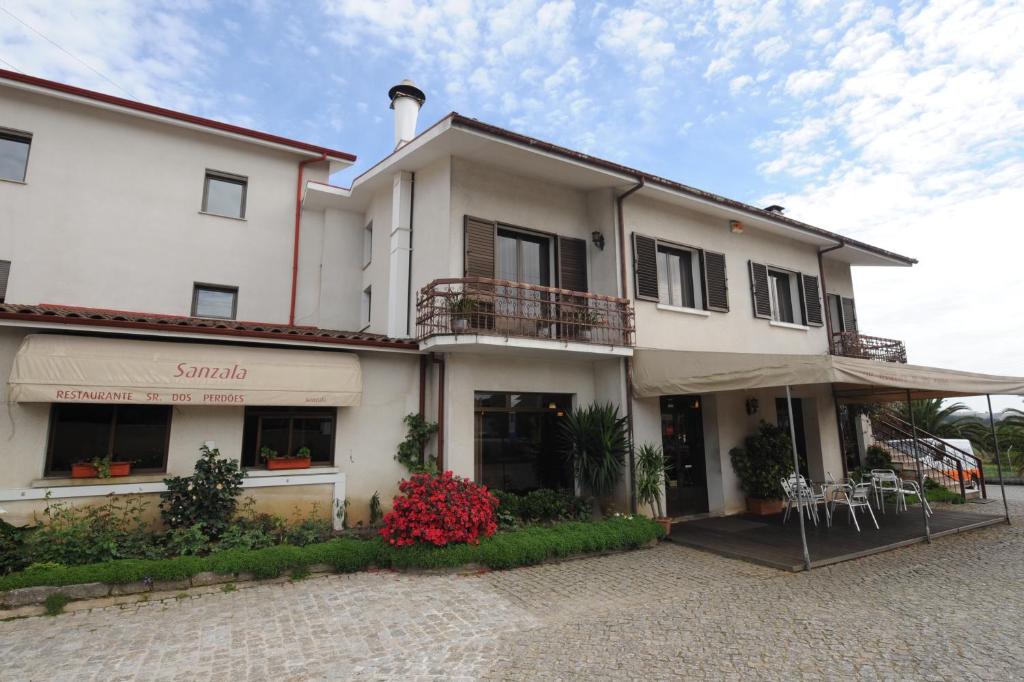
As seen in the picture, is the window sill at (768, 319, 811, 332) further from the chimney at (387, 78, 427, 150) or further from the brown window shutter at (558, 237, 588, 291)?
the chimney at (387, 78, 427, 150)

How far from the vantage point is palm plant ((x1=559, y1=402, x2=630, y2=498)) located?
9.60 meters

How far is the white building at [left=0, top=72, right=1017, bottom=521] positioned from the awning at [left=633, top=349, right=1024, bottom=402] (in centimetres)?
5

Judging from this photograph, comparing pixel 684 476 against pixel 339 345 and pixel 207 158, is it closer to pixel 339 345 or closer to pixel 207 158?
pixel 339 345

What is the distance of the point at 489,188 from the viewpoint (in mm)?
10398

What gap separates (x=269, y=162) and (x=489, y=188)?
7544 mm

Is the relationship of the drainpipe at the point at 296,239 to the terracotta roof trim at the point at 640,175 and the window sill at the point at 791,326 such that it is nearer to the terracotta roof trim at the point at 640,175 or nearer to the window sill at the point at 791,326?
the terracotta roof trim at the point at 640,175

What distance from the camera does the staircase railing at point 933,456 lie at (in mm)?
14758

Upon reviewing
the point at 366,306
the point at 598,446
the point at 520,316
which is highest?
the point at 366,306

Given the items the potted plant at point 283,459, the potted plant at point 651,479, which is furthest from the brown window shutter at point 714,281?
the potted plant at point 283,459

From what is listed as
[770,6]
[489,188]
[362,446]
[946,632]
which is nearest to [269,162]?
[489,188]

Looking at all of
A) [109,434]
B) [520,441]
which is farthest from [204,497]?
[520,441]

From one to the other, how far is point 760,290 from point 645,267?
4.11m

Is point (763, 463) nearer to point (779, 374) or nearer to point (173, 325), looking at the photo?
point (779, 374)

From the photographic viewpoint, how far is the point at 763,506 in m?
11.6
